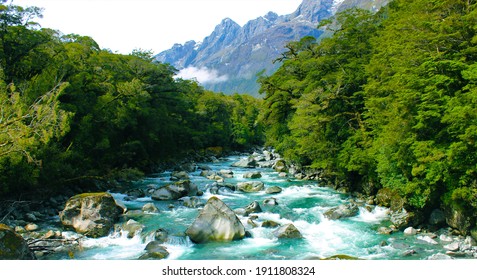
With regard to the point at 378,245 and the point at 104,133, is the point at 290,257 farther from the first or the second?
the point at 104,133

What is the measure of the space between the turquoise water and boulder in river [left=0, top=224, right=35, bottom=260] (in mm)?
1734

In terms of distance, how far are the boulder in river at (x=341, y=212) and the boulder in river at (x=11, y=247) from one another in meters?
13.0

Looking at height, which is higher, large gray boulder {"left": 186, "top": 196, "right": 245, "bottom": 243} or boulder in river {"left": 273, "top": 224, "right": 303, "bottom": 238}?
large gray boulder {"left": 186, "top": 196, "right": 245, "bottom": 243}

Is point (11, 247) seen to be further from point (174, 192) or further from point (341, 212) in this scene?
point (341, 212)

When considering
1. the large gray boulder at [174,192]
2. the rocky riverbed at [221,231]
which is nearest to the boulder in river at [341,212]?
the rocky riverbed at [221,231]

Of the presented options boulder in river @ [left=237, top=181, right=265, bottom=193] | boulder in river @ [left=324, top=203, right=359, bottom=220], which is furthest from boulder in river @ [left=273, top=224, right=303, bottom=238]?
boulder in river @ [left=237, top=181, right=265, bottom=193]

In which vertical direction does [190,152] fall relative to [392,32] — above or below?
below

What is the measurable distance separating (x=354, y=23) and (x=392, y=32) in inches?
285

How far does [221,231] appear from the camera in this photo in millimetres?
13898

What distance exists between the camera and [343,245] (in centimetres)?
1339

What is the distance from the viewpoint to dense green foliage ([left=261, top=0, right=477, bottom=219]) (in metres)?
12.6

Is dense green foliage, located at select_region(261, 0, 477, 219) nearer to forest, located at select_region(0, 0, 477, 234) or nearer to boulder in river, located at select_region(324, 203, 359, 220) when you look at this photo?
forest, located at select_region(0, 0, 477, 234)

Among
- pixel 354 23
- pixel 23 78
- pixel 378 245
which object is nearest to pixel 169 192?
pixel 23 78

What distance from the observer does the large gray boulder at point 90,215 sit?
14.5 meters
